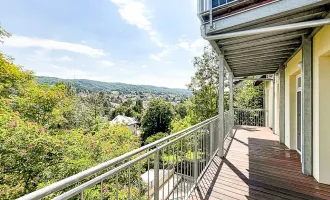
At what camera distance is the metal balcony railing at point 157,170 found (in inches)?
36.4

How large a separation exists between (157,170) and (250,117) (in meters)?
10.1

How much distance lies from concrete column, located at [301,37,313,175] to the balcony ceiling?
359 mm

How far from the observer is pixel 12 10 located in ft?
41.1

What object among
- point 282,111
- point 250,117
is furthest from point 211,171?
point 250,117

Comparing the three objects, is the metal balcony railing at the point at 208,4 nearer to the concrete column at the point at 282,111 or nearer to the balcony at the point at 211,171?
the balcony at the point at 211,171

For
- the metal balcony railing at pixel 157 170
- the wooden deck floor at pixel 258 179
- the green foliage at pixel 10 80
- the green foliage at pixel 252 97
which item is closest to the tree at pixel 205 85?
the green foliage at pixel 252 97

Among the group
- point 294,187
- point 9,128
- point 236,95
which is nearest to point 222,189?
point 294,187

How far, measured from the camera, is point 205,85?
48.7ft

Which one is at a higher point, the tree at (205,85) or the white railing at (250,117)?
the tree at (205,85)

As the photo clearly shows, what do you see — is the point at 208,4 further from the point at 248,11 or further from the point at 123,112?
the point at 123,112

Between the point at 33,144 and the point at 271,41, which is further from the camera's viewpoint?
the point at 33,144

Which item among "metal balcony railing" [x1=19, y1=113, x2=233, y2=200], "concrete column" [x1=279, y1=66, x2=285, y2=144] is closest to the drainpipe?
"metal balcony railing" [x1=19, y1=113, x2=233, y2=200]

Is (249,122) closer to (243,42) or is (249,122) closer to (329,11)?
(243,42)

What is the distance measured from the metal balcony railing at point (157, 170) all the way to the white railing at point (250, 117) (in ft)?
21.9
